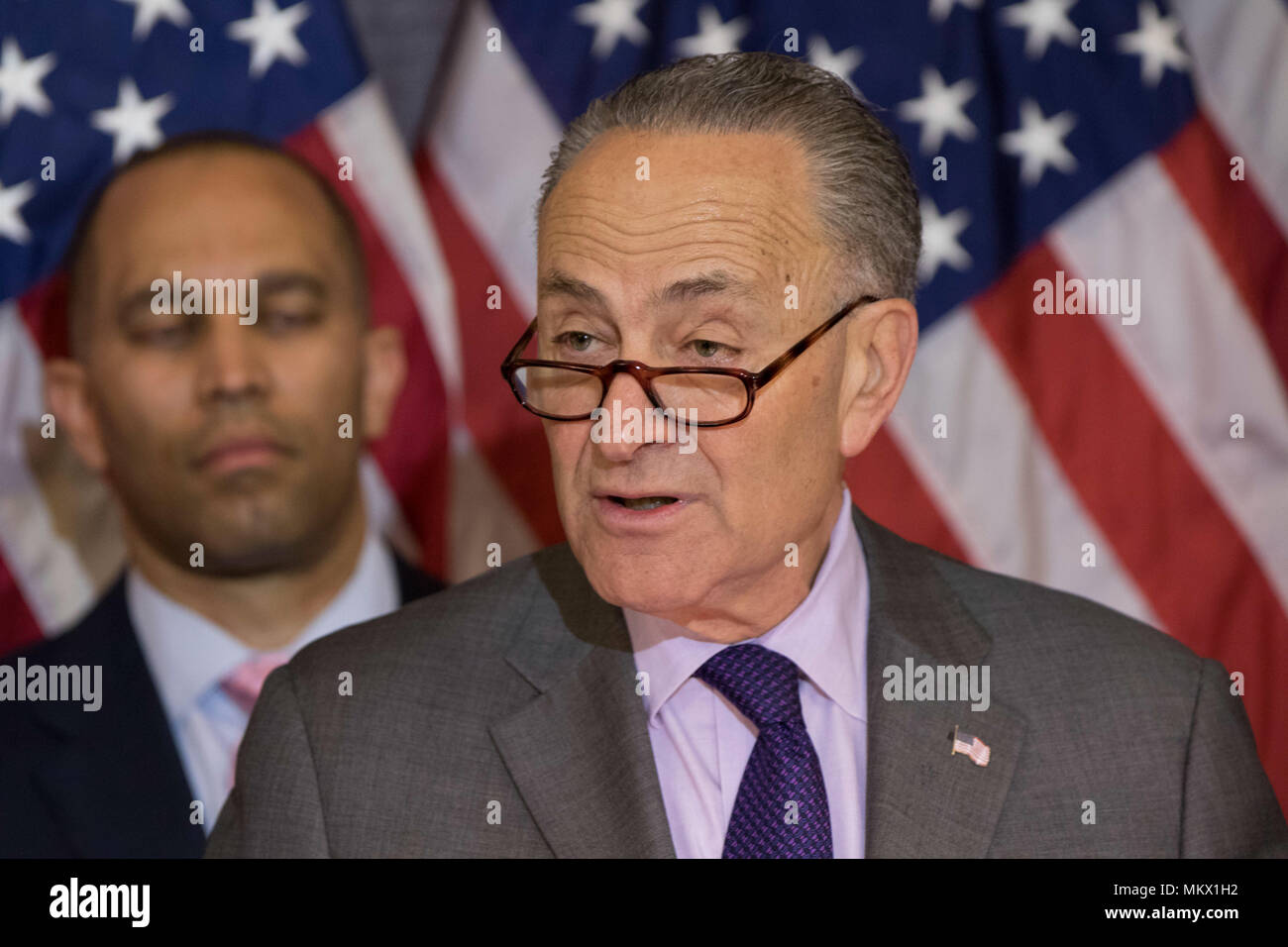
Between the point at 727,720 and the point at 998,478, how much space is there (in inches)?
61.5

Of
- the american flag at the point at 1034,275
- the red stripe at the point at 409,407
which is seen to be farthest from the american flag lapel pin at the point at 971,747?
the red stripe at the point at 409,407

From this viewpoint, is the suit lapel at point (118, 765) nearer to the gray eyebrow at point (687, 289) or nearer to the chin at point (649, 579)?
the chin at point (649, 579)

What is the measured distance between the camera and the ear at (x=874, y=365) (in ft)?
7.01

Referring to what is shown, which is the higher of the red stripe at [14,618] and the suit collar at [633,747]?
the red stripe at [14,618]

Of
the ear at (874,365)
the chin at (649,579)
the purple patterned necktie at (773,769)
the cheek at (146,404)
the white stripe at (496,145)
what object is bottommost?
the purple patterned necktie at (773,769)

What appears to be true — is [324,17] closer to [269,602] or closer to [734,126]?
[269,602]

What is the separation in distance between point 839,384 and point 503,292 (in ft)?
4.85

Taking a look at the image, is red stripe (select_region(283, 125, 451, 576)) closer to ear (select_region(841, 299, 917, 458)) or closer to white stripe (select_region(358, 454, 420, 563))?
white stripe (select_region(358, 454, 420, 563))

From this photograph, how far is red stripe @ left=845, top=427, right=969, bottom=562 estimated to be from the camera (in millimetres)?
3455

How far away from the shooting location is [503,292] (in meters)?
3.43

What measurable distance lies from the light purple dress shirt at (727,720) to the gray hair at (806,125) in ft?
1.73

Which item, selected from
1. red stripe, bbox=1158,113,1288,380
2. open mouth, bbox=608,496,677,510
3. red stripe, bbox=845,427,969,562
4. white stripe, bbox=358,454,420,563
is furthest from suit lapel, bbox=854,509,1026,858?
red stripe, bbox=1158,113,1288,380

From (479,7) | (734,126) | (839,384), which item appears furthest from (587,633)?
(479,7)

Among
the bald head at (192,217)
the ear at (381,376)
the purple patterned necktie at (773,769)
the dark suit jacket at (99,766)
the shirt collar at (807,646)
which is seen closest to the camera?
the purple patterned necktie at (773,769)
